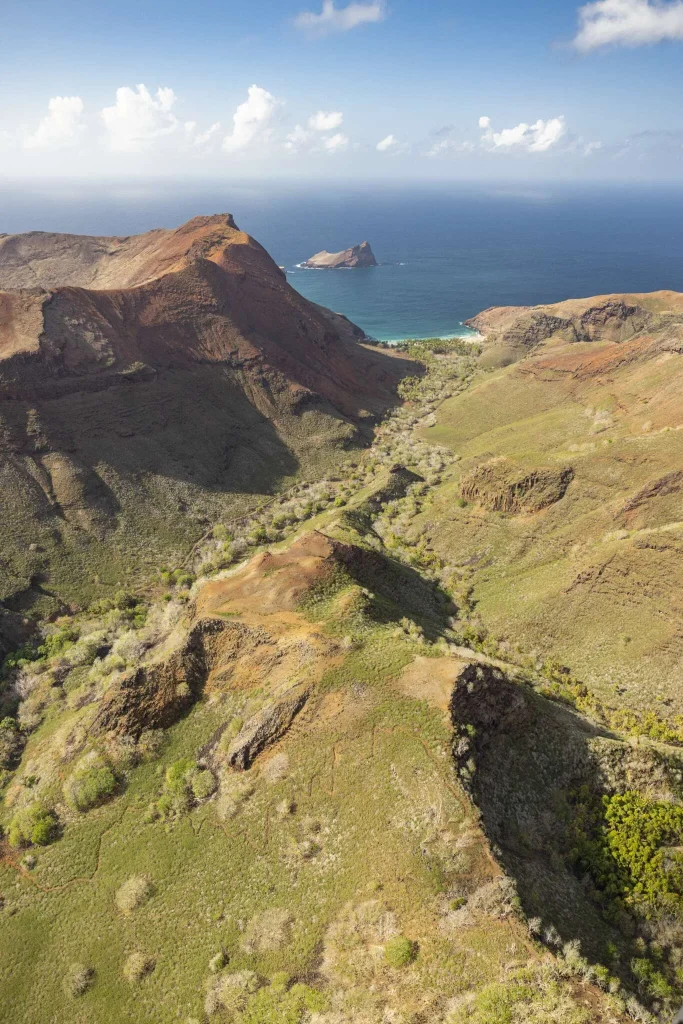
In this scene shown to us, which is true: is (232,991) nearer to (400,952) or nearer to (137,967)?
(137,967)

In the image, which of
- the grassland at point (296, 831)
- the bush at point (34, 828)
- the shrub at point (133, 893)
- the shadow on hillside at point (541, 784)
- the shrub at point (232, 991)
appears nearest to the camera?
the grassland at point (296, 831)

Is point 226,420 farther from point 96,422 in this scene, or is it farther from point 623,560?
point 623,560

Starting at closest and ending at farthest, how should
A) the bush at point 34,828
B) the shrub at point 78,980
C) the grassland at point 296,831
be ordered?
the grassland at point 296,831
the shrub at point 78,980
the bush at point 34,828

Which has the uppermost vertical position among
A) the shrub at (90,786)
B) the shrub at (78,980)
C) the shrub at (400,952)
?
the shrub at (400,952)

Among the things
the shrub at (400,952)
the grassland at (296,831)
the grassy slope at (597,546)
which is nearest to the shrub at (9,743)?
the grassland at (296,831)

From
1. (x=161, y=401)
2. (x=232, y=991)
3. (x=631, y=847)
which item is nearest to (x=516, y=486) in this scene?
(x=631, y=847)

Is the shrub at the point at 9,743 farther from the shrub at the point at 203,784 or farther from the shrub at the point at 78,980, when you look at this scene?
the shrub at the point at 78,980

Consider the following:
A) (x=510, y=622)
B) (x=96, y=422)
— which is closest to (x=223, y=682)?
(x=510, y=622)
